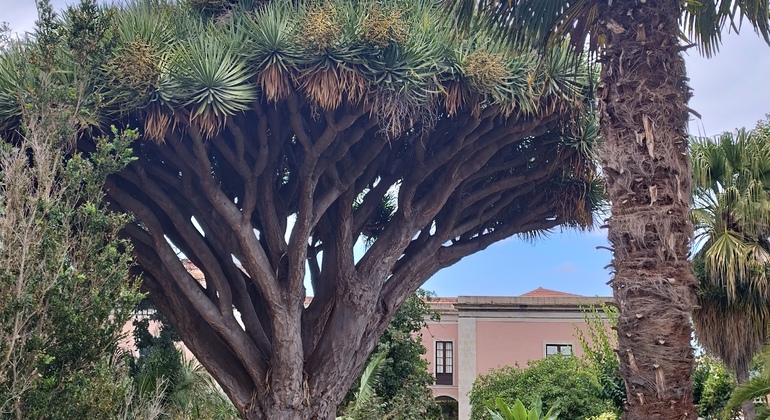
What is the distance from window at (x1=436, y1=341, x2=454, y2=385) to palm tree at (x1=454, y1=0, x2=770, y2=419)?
19.9m

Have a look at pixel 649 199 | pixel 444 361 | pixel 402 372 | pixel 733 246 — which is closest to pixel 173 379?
pixel 402 372

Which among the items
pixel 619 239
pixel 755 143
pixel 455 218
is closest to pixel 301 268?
pixel 455 218

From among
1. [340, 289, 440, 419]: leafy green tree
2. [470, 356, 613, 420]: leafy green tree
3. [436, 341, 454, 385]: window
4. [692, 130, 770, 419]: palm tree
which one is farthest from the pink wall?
[692, 130, 770, 419]: palm tree

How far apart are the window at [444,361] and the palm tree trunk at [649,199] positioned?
20.1 m

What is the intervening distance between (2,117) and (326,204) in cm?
359

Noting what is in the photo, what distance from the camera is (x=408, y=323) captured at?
15742mm

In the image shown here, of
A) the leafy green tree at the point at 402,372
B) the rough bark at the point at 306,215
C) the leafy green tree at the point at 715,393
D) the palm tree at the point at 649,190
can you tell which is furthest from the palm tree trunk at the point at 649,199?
the leafy green tree at the point at 402,372

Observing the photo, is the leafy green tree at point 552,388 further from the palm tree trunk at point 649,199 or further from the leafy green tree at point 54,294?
the leafy green tree at point 54,294

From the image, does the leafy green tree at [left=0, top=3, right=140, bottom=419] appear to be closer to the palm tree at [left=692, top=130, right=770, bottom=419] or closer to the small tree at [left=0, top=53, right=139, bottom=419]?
the small tree at [left=0, top=53, right=139, bottom=419]

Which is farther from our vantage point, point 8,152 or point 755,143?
point 755,143

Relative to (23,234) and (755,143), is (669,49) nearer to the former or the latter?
(23,234)

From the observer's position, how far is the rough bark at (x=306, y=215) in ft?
28.7

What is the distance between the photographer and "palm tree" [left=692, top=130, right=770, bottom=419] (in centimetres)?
891

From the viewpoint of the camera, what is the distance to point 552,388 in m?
14.8
